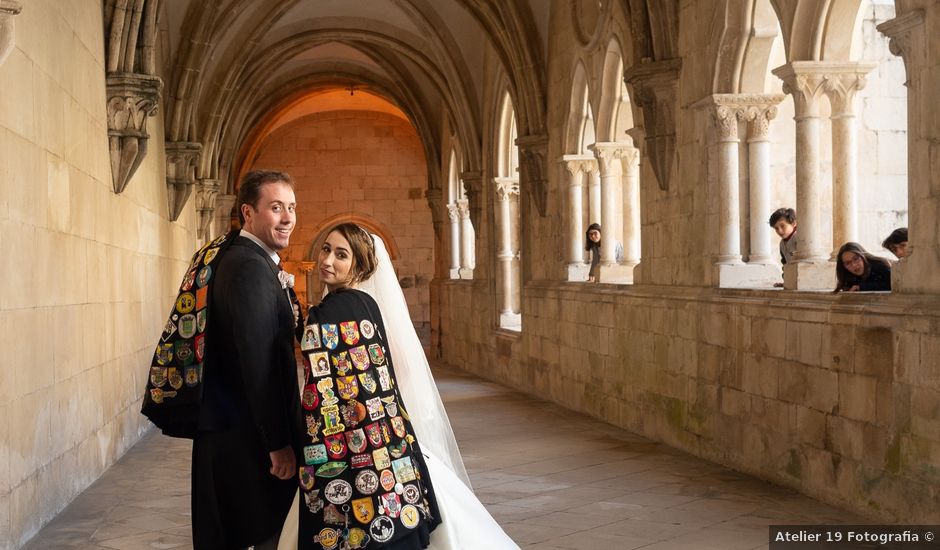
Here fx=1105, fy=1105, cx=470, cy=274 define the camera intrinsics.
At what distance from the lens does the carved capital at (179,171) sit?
34.7 feet

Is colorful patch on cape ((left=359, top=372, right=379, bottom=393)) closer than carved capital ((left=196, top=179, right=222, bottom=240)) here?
Yes

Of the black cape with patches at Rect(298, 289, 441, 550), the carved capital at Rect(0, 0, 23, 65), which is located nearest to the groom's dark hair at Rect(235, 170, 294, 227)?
the black cape with patches at Rect(298, 289, 441, 550)

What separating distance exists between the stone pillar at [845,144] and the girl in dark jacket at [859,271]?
0.45 m

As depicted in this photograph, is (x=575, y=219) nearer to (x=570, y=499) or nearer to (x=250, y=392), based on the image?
(x=570, y=499)

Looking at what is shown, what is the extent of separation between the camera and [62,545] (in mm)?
4625

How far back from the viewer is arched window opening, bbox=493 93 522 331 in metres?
13.4

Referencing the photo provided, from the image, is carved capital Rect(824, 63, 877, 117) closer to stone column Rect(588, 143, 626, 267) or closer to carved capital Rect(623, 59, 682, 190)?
carved capital Rect(623, 59, 682, 190)

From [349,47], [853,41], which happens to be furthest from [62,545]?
[349,47]

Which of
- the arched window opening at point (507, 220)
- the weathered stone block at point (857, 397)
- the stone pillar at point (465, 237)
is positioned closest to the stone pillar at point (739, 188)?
the weathered stone block at point (857, 397)

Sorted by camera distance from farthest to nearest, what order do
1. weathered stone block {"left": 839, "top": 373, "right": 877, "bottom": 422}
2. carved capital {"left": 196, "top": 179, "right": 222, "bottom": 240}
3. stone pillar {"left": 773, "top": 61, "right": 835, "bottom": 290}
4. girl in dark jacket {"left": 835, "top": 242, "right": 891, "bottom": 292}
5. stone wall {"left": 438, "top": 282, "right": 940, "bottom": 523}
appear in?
carved capital {"left": 196, "top": 179, "right": 222, "bottom": 240}, stone pillar {"left": 773, "top": 61, "right": 835, "bottom": 290}, girl in dark jacket {"left": 835, "top": 242, "right": 891, "bottom": 292}, weathered stone block {"left": 839, "top": 373, "right": 877, "bottom": 422}, stone wall {"left": 438, "top": 282, "right": 940, "bottom": 523}

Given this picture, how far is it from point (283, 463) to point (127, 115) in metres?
5.05

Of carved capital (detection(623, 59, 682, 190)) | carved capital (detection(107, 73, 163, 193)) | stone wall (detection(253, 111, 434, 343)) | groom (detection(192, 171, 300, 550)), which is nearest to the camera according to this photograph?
groom (detection(192, 171, 300, 550))

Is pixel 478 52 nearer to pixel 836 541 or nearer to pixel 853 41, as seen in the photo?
pixel 853 41

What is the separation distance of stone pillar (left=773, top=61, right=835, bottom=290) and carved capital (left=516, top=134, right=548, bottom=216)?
5127 millimetres
